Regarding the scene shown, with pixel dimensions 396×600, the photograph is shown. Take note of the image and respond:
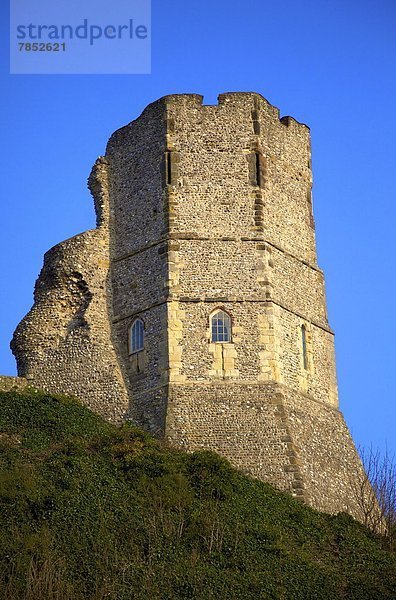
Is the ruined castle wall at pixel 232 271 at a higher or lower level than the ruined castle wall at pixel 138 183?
lower

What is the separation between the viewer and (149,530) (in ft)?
129

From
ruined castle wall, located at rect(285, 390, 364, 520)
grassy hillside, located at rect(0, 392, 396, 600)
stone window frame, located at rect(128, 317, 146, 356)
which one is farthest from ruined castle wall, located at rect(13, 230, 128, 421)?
ruined castle wall, located at rect(285, 390, 364, 520)

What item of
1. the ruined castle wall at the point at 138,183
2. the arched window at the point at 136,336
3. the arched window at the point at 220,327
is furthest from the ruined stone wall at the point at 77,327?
the arched window at the point at 220,327

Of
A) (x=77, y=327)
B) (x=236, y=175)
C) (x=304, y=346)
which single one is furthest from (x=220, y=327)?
(x=236, y=175)

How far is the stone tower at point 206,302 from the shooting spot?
45000 millimetres

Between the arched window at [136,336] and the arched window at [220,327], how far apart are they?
2.26 meters

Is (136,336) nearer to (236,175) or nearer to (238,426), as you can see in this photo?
(238,426)

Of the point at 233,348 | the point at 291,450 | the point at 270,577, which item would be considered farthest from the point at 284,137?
the point at 270,577

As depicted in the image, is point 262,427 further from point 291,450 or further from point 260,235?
point 260,235

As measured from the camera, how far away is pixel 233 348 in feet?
151

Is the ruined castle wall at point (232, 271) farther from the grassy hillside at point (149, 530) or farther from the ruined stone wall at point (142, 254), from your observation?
the grassy hillside at point (149, 530)

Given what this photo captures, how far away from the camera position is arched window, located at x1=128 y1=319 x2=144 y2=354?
4688 cm

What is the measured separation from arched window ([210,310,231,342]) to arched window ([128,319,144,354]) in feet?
7.40

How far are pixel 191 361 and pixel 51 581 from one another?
36.2 ft
